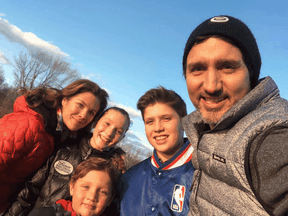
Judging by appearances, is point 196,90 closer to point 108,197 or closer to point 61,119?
point 108,197

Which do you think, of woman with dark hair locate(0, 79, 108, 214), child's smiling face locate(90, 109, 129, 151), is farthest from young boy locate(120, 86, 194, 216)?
woman with dark hair locate(0, 79, 108, 214)

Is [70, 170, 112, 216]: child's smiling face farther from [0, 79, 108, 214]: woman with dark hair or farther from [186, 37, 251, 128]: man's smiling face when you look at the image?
[186, 37, 251, 128]: man's smiling face

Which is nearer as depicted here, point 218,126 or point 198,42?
point 218,126

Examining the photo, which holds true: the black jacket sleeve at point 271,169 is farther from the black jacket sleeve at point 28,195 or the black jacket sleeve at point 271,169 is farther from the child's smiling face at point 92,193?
the black jacket sleeve at point 28,195

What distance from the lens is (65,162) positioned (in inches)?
104

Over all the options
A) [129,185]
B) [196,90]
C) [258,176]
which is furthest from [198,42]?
[129,185]

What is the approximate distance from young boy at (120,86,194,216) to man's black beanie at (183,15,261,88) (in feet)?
3.98

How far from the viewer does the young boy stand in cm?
198

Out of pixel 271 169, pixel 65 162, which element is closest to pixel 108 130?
pixel 65 162

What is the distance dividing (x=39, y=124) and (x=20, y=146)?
32cm

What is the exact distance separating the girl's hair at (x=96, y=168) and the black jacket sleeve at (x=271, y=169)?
200 centimetres

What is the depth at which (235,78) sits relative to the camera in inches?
46.9

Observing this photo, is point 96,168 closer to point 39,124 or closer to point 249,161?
point 39,124

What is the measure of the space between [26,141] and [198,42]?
217 cm
